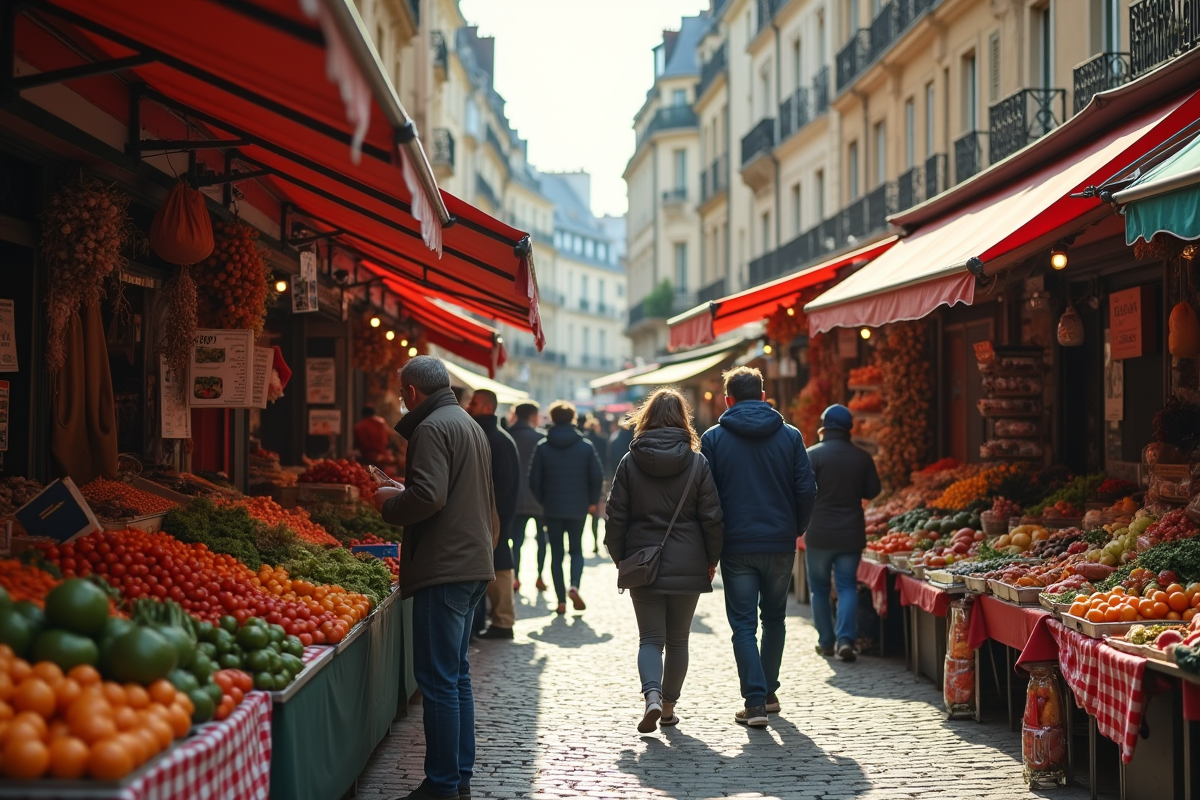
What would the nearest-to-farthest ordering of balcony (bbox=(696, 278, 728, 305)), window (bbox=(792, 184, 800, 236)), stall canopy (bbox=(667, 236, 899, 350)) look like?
1. stall canopy (bbox=(667, 236, 899, 350))
2. window (bbox=(792, 184, 800, 236))
3. balcony (bbox=(696, 278, 728, 305))

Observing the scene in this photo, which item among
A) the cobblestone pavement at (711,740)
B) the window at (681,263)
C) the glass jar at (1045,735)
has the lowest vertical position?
the cobblestone pavement at (711,740)

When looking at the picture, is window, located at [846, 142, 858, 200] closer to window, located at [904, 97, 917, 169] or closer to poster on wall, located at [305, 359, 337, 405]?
window, located at [904, 97, 917, 169]

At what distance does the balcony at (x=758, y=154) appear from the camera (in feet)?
103

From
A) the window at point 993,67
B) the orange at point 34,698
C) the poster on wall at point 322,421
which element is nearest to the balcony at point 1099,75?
the window at point 993,67

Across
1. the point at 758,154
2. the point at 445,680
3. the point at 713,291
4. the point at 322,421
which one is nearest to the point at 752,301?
the point at 322,421

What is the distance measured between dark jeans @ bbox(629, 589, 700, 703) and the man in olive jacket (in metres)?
1.50

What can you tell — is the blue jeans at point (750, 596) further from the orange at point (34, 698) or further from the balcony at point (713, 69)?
the balcony at point (713, 69)

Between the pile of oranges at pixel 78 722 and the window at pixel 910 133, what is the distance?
1886 cm

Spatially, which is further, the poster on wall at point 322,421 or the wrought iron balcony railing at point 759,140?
the wrought iron balcony railing at point 759,140

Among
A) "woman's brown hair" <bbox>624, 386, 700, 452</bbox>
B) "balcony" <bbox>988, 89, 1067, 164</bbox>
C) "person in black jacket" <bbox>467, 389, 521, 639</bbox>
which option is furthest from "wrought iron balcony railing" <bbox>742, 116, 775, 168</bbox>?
"woman's brown hair" <bbox>624, 386, 700, 452</bbox>

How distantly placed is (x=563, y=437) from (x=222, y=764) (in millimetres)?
8805

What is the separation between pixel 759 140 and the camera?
32.1 m

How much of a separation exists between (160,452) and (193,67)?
394 centimetres

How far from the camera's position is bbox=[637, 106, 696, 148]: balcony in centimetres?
5459
